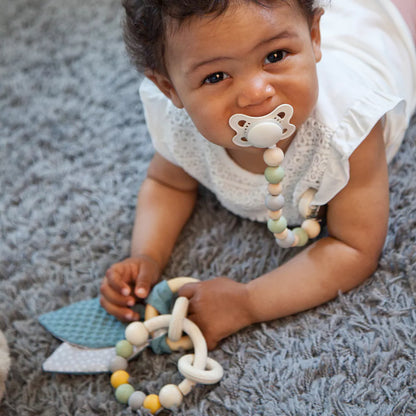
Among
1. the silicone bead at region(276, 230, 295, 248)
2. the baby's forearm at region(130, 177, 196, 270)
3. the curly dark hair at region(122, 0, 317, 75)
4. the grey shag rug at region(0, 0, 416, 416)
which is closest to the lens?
the curly dark hair at region(122, 0, 317, 75)

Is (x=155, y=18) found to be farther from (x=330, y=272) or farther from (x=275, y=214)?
(x=330, y=272)

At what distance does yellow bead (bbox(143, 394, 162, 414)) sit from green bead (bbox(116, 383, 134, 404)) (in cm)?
3

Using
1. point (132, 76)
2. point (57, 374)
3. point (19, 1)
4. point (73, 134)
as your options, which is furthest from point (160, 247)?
point (19, 1)

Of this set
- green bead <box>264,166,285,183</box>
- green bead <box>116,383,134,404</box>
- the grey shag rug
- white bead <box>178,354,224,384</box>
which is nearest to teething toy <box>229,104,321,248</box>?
green bead <box>264,166,285,183</box>

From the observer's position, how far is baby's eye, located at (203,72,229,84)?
0.83 m

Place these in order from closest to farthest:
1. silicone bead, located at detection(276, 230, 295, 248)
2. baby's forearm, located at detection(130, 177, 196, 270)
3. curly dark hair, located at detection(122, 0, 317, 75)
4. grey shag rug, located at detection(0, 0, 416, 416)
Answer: curly dark hair, located at detection(122, 0, 317, 75) < grey shag rug, located at detection(0, 0, 416, 416) < silicone bead, located at detection(276, 230, 295, 248) < baby's forearm, located at detection(130, 177, 196, 270)

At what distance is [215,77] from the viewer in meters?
0.84

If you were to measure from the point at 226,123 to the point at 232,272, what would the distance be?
329mm

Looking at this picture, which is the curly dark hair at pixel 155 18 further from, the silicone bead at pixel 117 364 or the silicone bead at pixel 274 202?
the silicone bead at pixel 117 364

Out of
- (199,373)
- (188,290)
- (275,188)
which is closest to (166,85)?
(275,188)

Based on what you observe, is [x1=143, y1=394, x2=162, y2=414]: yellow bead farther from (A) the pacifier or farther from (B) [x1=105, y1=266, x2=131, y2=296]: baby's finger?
(A) the pacifier

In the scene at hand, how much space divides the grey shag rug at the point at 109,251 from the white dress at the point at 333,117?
0.30ft

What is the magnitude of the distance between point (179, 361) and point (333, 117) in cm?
45

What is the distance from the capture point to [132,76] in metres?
1.47
